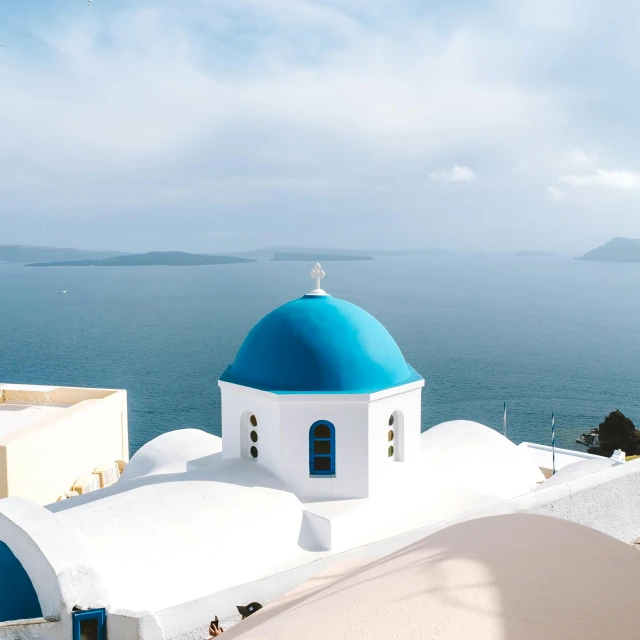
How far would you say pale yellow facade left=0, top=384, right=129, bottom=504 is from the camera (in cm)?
1323

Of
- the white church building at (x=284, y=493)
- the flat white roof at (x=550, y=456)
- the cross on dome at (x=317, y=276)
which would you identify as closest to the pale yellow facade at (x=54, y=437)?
the white church building at (x=284, y=493)

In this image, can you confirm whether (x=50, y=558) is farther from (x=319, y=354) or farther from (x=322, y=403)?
(x=319, y=354)

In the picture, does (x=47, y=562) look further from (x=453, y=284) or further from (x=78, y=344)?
(x=453, y=284)

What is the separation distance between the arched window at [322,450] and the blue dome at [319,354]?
60cm

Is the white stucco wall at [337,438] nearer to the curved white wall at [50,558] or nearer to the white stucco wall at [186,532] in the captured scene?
the white stucco wall at [186,532]

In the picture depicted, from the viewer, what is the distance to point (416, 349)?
2184 inches

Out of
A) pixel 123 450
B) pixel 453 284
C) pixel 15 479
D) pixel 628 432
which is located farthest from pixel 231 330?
pixel 453 284

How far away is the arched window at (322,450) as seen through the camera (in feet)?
30.4

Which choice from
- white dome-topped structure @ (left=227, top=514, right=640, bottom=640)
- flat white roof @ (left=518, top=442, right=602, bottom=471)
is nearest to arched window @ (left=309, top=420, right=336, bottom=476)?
white dome-topped structure @ (left=227, top=514, right=640, bottom=640)

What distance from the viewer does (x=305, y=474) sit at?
9.22 meters

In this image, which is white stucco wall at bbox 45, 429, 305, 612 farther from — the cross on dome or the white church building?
the cross on dome

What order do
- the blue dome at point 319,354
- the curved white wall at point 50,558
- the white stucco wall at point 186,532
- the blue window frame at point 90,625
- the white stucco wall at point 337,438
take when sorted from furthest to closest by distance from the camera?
the blue dome at point 319,354 → the white stucco wall at point 337,438 → the white stucco wall at point 186,532 → the curved white wall at point 50,558 → the blue window frame at point 90,625

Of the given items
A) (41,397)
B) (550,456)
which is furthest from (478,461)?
(41,397)

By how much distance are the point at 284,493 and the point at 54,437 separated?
764 centimetres
